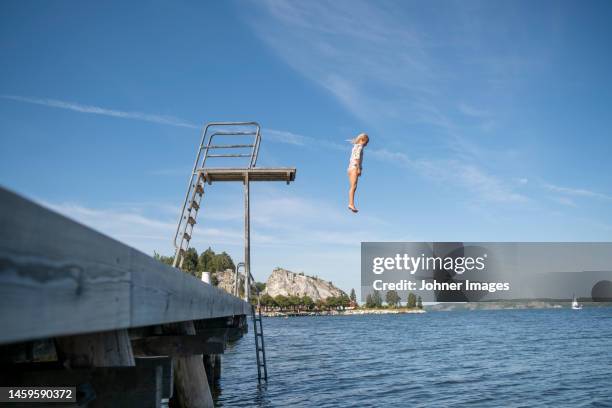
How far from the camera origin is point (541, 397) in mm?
20391

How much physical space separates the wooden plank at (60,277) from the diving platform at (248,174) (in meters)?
12.8

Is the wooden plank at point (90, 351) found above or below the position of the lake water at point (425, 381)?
above

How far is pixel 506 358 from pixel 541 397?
1662cm

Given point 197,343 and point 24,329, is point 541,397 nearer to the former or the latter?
point 197,343

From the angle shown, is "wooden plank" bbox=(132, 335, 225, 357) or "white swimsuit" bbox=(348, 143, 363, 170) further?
"wooden plank" bbox=(132, 335, 225, 357)

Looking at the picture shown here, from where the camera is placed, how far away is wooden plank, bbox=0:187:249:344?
5.85 feet

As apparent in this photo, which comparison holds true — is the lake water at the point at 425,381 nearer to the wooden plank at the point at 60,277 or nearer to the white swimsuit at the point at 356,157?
the white swimsuit at the point at 356,157

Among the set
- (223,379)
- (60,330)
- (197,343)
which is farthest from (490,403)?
(60,330)

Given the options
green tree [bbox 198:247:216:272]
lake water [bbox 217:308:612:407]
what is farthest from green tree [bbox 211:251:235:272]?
lake water [bbox 217:308:612:407]

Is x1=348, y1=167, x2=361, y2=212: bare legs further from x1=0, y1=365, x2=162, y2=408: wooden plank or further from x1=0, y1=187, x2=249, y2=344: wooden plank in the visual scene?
x1=0, y1=187, x2=249, y2=344: wooden plank

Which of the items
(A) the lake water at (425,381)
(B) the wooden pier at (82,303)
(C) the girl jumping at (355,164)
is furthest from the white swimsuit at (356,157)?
(A) the lake water at (425,381)

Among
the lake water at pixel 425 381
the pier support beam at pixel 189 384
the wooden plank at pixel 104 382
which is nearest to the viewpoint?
the wooden plank at pixel 104 382

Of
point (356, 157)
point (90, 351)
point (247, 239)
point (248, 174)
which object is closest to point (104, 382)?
point (90, 351)

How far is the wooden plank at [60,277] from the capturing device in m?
1.78
